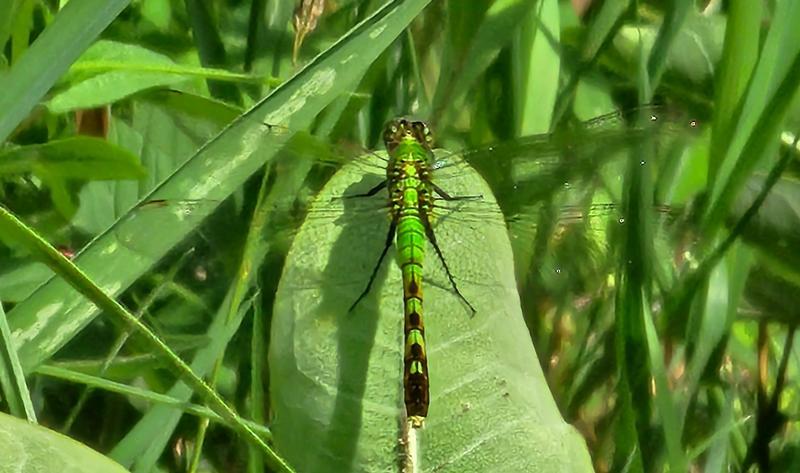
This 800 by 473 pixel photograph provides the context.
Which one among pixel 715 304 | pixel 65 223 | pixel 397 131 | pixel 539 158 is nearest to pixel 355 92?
pixel 397 131

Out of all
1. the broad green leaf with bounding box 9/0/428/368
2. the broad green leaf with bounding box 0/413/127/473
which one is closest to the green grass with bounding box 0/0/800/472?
the broad green leaf with bounding box 9/0/428/368

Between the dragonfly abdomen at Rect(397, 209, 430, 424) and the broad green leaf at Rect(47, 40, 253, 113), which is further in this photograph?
the broad green leaf at Rect(47, 40, 253, 113)

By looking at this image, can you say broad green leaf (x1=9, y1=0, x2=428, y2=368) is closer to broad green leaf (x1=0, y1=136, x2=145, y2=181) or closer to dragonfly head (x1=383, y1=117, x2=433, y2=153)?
broad green leaf (x1=0, y1=136, x2=145, y2=181)

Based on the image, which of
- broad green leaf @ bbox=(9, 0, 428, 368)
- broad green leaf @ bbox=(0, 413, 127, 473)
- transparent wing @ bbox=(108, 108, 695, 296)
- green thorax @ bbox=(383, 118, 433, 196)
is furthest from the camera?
green thorax @ bbox=(383, 118, 433, 196)

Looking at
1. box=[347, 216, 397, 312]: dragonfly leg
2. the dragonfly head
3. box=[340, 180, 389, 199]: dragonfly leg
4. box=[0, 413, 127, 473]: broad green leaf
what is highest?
the dragonfly head

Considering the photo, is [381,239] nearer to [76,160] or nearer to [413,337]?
[413,337]

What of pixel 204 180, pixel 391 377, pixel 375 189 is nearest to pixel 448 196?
pixel 375 189
